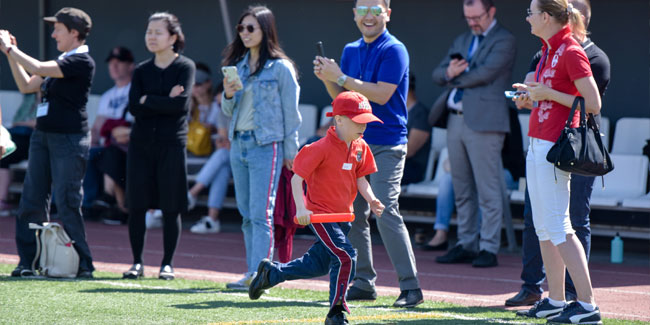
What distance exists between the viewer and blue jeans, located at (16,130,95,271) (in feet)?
24.3

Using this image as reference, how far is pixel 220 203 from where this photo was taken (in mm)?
11164

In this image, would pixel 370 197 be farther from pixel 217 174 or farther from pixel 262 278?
pixel 217 174

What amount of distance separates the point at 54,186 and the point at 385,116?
270 cm

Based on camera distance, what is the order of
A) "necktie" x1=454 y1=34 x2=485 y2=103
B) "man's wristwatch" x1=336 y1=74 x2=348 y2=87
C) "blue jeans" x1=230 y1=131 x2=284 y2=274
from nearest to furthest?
"man's wristwatch" x1=336 y1=74 x2=348 y2=87 → "blue jeans" x1=230 y1=131 x2=284 y2=274 → "necktie" x1=454 y1=34 x2=485 y2=103

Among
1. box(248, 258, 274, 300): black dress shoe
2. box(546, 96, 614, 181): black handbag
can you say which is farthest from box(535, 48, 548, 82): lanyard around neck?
box(248, 258, 274, 300): black dress shoe

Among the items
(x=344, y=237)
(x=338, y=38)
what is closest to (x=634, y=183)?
(x=338, y=38)

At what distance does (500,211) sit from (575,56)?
3.46 m

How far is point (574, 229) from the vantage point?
20.4ft

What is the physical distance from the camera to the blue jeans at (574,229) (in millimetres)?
6176

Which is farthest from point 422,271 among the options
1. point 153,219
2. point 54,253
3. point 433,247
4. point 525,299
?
point 153,219

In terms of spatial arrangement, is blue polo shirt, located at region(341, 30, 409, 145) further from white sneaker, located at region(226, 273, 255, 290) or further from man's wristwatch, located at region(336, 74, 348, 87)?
white sneaker, located at region(226, 273, 255, 290)

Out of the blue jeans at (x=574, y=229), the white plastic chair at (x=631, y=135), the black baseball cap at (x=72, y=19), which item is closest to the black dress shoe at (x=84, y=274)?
the black baseball cap at (x=72, y=19)

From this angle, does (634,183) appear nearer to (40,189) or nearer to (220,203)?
(220,203)

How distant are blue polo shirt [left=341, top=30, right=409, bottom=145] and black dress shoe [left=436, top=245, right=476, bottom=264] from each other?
2.69m
